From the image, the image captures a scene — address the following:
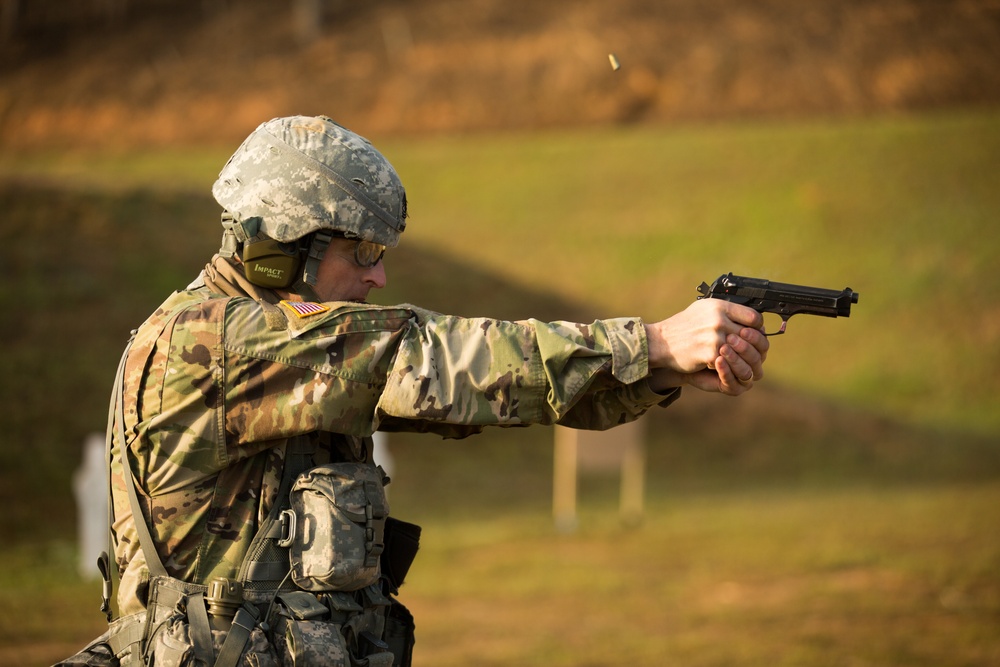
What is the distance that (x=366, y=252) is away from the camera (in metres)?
3.15

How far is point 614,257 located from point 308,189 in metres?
21.3

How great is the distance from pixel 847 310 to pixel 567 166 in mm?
26194

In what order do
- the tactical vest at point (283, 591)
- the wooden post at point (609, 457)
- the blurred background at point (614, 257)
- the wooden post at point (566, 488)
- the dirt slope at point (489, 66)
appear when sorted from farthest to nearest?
the dirt slope at point (489, 66), the wooden post at point (609, 457), the wooden post at point (566, 488), the blurred background at point (614, 257), the tactical vest at point (283, 591)

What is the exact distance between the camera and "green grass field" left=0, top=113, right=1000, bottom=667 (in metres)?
9.11

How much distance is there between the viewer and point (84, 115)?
3148 cm

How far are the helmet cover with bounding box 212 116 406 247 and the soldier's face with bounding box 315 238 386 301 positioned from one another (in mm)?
72

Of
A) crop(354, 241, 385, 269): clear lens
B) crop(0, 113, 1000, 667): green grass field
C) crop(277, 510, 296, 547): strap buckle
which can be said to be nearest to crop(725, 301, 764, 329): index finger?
crop(354, 241, 385, 269): clear lens

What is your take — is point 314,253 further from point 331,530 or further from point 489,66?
point 489,66

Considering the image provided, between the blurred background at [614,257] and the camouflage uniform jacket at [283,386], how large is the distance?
5.35 m

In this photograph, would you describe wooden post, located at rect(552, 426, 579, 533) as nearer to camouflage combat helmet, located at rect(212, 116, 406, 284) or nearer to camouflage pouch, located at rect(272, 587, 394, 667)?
camouflage pouch, located at rect(272, 587, 394, 667)

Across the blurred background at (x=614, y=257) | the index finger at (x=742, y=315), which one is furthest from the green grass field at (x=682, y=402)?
the index finger at (x=742, y=315)

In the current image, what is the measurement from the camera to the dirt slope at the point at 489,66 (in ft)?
103

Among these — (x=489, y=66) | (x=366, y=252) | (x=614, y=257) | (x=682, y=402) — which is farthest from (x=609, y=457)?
(x=489, y=66)

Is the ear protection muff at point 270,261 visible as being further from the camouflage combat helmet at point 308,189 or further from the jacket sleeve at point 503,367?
the jacket sleeve at point 503,367
